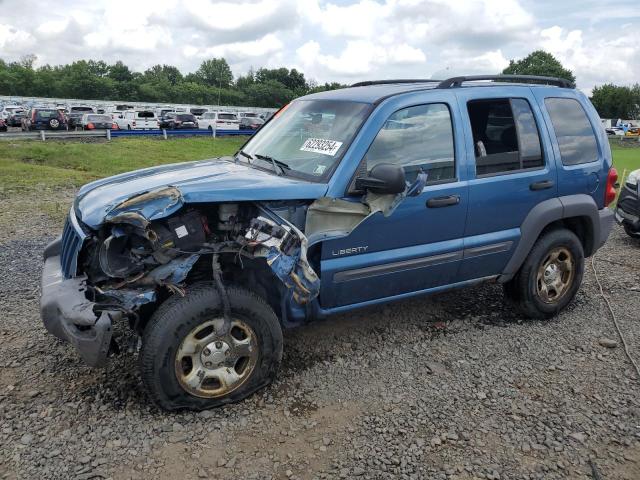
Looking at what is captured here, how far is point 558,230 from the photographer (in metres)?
4.57

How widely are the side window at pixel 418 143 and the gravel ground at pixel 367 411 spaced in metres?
1.42

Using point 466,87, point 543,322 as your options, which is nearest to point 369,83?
point 466,87

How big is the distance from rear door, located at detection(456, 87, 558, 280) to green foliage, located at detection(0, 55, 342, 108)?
207 ft

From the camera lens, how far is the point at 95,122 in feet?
102

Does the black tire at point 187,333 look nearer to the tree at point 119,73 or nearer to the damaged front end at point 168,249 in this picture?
the damaged front end at point 168,249

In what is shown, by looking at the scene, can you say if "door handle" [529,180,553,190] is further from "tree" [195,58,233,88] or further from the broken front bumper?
"tree" [195,58,233,88]

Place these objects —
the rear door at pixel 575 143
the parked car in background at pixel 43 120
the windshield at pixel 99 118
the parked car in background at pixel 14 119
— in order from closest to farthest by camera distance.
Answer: the rear door at pixel 575 143, the parked car in background at pixel 43 120, the parked car in background at pixel 14 119, the windshield at pixel 99 118

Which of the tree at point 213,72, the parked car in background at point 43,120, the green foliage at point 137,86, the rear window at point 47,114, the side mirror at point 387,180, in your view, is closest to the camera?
the side mirror at point 387,180

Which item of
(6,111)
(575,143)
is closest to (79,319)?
(575,143)

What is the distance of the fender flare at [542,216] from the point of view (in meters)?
4.28

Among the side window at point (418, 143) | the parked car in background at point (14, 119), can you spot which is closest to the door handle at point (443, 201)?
the side window at point (418, 143)

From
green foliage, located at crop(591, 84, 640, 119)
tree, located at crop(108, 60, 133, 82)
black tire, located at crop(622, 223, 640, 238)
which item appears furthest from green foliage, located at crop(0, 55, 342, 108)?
black tire, located at crop(622, 223, 640, 238)

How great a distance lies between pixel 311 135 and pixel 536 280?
231 centimetres

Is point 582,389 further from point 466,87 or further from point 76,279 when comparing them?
point 76,279
